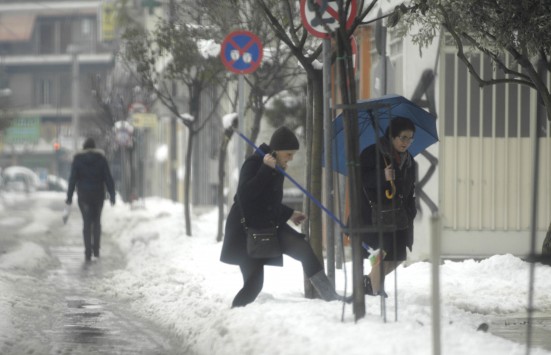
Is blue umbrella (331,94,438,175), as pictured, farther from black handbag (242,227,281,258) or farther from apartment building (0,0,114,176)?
apartment building (0,0,114,176)

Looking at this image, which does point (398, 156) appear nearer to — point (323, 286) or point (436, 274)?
point (323, 286)

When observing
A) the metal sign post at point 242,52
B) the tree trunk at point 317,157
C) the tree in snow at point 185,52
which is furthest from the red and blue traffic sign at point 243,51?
the tree in snow at point 185,52

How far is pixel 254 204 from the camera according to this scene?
32.2 feet

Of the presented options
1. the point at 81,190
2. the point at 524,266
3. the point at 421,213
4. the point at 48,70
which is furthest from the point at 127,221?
the point at 48,70

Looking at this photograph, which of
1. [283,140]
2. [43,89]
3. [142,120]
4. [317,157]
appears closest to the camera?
[283,140]

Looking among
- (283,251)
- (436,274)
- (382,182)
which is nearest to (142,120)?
(382,182)

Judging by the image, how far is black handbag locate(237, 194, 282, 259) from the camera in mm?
9734

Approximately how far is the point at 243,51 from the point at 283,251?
18.3 ft

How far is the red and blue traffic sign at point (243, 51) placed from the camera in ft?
49.6

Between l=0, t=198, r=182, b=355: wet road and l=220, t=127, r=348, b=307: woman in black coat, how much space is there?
2.43 feet

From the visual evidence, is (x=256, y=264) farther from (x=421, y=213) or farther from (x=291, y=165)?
(x=291, y=165)

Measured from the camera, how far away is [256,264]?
995 centimetres

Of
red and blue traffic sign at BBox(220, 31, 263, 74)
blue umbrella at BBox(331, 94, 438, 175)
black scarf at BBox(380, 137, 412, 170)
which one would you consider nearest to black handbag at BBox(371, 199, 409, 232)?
black scarf at BBox(380, 137, 412, 170)

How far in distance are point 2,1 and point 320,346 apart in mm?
100865
